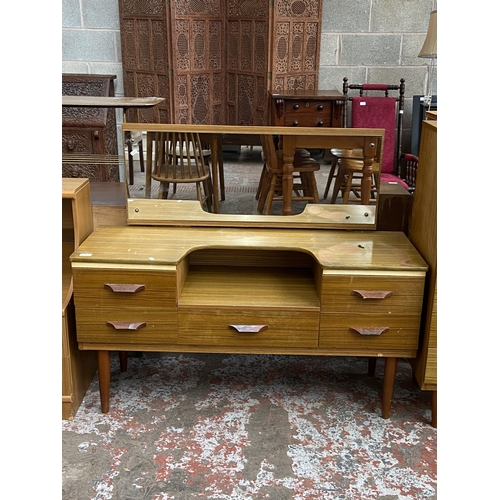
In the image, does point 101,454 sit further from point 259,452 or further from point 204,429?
point 259,452

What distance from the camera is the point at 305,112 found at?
4.41 meters

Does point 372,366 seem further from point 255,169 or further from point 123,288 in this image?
point 123,288

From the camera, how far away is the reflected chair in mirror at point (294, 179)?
224 cm

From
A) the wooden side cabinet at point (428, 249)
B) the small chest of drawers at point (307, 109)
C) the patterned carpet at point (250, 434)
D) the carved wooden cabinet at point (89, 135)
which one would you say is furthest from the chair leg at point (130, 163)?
the small chest of drawers at point (307, 109)

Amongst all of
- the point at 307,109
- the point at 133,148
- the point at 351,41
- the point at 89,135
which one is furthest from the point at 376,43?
the point at 133,148

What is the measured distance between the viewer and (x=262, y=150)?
2.27 m

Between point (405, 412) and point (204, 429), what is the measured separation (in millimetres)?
784

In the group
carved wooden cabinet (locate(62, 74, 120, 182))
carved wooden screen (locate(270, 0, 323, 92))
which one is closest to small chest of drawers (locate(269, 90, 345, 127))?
carved wooden screen (locate(270, 0, 323, 92))

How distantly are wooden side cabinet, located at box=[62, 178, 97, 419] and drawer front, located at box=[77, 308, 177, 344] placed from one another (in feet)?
0.25

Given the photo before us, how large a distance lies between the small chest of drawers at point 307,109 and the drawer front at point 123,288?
2.76 meters

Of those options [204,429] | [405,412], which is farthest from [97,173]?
[405,412]

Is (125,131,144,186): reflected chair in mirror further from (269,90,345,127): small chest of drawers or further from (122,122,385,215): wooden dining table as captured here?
(269,90,345,127): small chest of drawers

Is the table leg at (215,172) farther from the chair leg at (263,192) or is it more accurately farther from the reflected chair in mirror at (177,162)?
the chair leg at (263,192)

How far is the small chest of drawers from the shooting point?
4.35m
